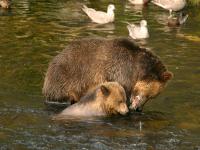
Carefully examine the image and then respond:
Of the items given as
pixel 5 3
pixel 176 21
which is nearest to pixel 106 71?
pixel 176 21

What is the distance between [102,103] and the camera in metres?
11.1

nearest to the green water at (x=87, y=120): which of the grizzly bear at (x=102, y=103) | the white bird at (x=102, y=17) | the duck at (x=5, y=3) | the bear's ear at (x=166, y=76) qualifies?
the grizzly bear at (x=102, y=103)

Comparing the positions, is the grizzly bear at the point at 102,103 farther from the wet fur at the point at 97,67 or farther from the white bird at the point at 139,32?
the white bird at the point at 139,32

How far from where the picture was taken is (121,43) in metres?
11.9

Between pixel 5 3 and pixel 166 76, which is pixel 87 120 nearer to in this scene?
pixel 166 76

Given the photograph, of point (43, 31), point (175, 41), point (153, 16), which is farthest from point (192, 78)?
point (153, 16)

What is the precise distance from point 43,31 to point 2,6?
18.4ft

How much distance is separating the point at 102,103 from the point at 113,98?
0.22m

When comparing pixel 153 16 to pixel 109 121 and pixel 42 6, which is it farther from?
pixel 109 121

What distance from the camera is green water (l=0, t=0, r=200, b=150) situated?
394 inches

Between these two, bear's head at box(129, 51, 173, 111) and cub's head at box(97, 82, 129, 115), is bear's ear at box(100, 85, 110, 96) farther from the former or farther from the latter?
bear's head at box(129, 51, 173, 111)

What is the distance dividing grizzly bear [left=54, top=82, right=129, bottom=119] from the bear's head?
50cm

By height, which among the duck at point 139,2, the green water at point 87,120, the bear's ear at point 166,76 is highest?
the bear's ear at point 166,76

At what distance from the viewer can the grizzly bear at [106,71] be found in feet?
38.2
